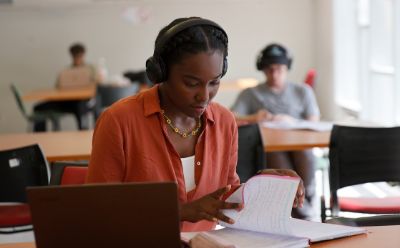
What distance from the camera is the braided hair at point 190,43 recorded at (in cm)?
181

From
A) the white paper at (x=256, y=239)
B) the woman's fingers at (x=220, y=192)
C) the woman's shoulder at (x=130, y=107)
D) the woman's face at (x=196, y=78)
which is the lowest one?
the white paper at (x=256, y=239)

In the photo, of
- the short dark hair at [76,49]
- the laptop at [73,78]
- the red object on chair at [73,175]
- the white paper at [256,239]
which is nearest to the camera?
the white paper at [256,239]

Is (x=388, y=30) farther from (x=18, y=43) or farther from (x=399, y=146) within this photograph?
(x=18, y=43)

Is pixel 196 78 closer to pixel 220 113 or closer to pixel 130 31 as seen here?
pixel 220 113

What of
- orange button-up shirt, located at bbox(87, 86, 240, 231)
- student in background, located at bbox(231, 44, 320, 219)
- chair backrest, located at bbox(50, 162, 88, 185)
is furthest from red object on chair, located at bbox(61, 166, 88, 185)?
student in background, located at bbox(231, 44, 320, 219)

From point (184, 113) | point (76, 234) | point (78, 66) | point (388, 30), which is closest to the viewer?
point (76, 234)

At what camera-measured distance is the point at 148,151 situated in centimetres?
193

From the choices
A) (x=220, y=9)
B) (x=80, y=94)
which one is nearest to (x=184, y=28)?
(x=80, y=94)

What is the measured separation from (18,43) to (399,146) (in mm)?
7190

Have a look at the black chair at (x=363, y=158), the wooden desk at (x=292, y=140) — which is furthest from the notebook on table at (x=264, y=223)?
the wooden desk at (x=292, y=140)

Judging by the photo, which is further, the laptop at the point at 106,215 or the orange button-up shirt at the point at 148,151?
the orange button-up shirt at the point at 148,151

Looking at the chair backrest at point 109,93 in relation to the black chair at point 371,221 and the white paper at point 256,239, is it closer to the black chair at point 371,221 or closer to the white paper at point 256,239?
the black chair at point 371,221

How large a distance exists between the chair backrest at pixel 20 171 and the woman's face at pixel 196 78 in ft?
4.61

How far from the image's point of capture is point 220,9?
9.24 metres
